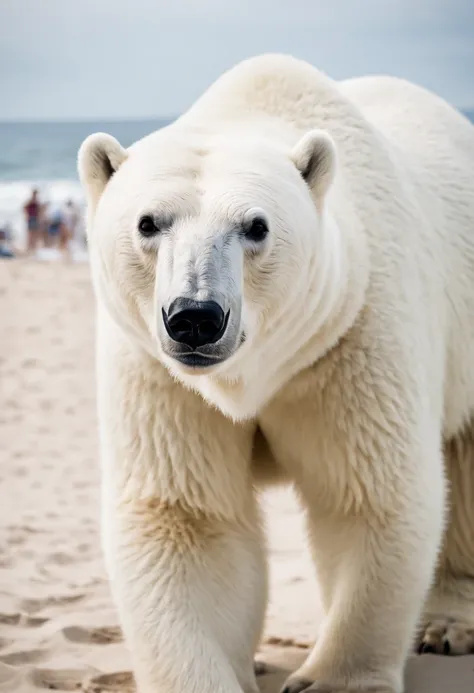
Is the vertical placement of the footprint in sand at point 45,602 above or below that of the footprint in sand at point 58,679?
above

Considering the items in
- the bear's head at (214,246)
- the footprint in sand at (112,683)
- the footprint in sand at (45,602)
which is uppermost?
the bear's head at (214,246)

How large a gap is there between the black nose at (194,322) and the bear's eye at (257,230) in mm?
203

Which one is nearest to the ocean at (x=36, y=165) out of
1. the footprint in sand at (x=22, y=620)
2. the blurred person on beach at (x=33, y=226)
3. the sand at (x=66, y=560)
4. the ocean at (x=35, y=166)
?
the ocean at (x=35, y=166)

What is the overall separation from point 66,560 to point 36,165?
99.0 ft

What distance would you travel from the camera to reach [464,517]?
367 cm

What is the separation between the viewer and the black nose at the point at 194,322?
2182 millimetres

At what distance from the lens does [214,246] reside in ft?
7.47

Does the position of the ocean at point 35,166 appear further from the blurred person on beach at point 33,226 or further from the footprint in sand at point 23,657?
the footprint in sand at point 23,657

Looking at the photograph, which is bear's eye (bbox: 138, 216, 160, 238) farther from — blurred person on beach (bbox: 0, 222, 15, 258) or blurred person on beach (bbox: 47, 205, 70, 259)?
blurred person on beach (bbox: 47, 205, 70, 259)

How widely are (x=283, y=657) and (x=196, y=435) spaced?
1.05 m

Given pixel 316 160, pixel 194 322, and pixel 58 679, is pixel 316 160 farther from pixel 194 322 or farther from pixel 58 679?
pixel 58 679

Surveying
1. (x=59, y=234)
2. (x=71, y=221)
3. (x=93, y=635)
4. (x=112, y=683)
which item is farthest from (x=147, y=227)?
(x=71, y=221)

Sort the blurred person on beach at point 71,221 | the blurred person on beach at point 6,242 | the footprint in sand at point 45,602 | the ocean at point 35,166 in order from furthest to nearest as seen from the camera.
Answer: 1. the ocean at point 35,166
2. the blurred person on beach at point 71,221
3. the blurred person on beach at point 6,242
4. the footprint in sand at point 45,602

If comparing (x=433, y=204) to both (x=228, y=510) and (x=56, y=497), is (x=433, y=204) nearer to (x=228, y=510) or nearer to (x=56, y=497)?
(x=228, y=510)
